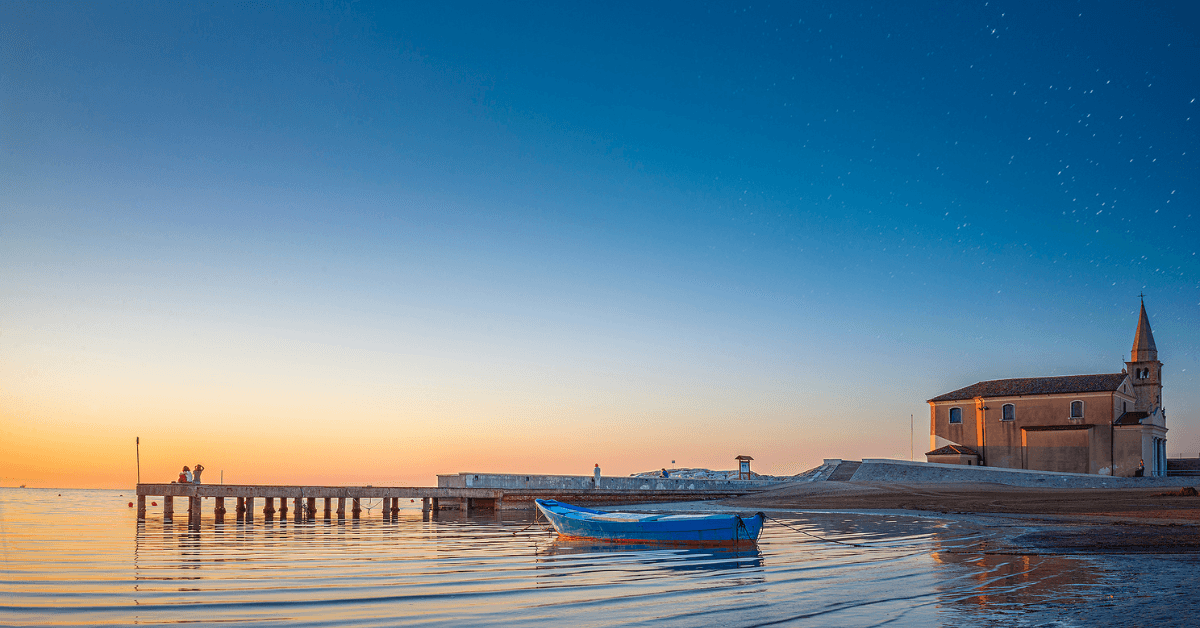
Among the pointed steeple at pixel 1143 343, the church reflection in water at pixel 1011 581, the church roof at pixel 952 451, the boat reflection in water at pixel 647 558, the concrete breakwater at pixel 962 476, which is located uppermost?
the pointed steeple at pixel 1143 343

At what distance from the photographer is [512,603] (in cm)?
1238

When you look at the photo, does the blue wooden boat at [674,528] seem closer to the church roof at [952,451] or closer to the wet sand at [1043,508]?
the wet sand at [1043,508]

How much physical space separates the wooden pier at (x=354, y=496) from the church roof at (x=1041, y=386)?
2636 cm

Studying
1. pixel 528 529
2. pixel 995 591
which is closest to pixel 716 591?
pixel 995 591

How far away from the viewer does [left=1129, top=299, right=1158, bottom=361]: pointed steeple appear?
76750mm

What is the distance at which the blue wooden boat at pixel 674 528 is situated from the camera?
22.4 metres

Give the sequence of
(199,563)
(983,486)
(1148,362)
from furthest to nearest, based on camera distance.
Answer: (1148,362), (983,486), (199,563)

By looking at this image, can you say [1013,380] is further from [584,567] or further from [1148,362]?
[584,567]

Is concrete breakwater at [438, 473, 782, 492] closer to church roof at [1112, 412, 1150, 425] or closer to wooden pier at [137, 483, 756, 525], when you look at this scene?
wooden pier at [137, 483, 756, 525]

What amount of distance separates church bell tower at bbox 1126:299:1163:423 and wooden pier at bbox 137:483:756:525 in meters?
43.5

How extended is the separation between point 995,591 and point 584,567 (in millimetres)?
Result: 8446

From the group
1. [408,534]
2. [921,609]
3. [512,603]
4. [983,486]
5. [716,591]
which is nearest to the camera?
[921,609]

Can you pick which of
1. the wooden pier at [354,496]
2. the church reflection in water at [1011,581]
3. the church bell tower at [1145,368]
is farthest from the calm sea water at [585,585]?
the church bell tower at [1145,368]

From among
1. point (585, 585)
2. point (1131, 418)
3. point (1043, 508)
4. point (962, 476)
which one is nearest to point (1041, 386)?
point (1131, 418)
